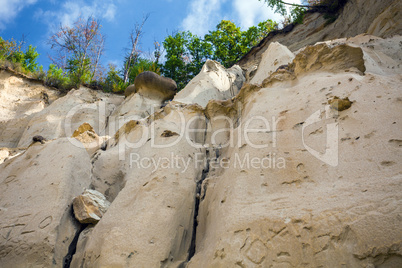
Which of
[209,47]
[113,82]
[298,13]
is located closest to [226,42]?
[209,47]

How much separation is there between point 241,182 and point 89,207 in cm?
187

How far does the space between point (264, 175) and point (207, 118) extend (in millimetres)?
2428

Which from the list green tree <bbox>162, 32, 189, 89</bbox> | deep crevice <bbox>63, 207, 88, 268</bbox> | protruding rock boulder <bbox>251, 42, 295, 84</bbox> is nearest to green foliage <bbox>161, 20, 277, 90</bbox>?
green tree <bbox>162, 32, 189, 89</bbox>

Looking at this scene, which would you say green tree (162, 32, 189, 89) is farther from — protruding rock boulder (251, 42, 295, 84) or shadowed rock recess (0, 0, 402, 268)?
shadowed rock recess (0, 0, 402, 268)

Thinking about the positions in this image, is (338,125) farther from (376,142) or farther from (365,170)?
(365,170)

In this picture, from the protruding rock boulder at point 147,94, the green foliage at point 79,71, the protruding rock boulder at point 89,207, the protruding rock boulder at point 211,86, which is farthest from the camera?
the green foliage at point 79,71

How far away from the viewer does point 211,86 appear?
7.17 meters

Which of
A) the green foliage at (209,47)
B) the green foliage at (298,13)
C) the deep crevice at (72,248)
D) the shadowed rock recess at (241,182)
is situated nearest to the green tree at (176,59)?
the green foliage at (209,47)

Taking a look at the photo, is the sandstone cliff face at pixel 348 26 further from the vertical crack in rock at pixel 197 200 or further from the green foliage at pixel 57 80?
the green foliage at pixel 57 80

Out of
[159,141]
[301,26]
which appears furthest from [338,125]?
[301,26]

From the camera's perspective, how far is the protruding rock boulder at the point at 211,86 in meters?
6.62

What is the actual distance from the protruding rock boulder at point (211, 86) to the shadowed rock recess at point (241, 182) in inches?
57.4

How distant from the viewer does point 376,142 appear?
8.18 feet

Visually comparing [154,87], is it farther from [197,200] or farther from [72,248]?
[72,248]
